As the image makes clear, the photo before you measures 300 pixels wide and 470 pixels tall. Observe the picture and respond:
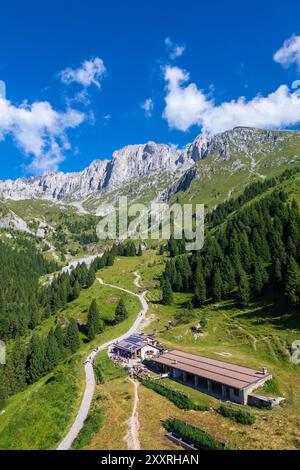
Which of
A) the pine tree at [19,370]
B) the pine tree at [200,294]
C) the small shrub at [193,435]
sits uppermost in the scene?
the pine tree at [200,294]

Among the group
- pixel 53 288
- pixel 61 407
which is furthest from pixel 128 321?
pixel 53 288

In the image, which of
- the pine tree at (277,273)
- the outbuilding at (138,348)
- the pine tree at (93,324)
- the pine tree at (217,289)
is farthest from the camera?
the pine tree at (93,324)

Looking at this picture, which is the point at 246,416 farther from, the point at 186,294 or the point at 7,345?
the point at 7,345

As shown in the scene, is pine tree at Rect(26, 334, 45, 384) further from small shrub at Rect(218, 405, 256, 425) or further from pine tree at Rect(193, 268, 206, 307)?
small shrub at Rect(218, 405, 256, 425)

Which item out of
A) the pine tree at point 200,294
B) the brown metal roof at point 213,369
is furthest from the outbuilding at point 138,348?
the pine tree at point 200,294

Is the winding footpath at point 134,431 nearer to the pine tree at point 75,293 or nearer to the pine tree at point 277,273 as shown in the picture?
A: the pine tree at point 277,273

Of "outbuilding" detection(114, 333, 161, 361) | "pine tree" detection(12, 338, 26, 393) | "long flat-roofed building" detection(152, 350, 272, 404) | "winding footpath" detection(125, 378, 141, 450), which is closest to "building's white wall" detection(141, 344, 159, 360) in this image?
"outbuilding" detection(114, 333, 161, 361)

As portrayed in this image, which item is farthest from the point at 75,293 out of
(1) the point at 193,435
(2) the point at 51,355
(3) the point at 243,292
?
(1) the point at 193,435
